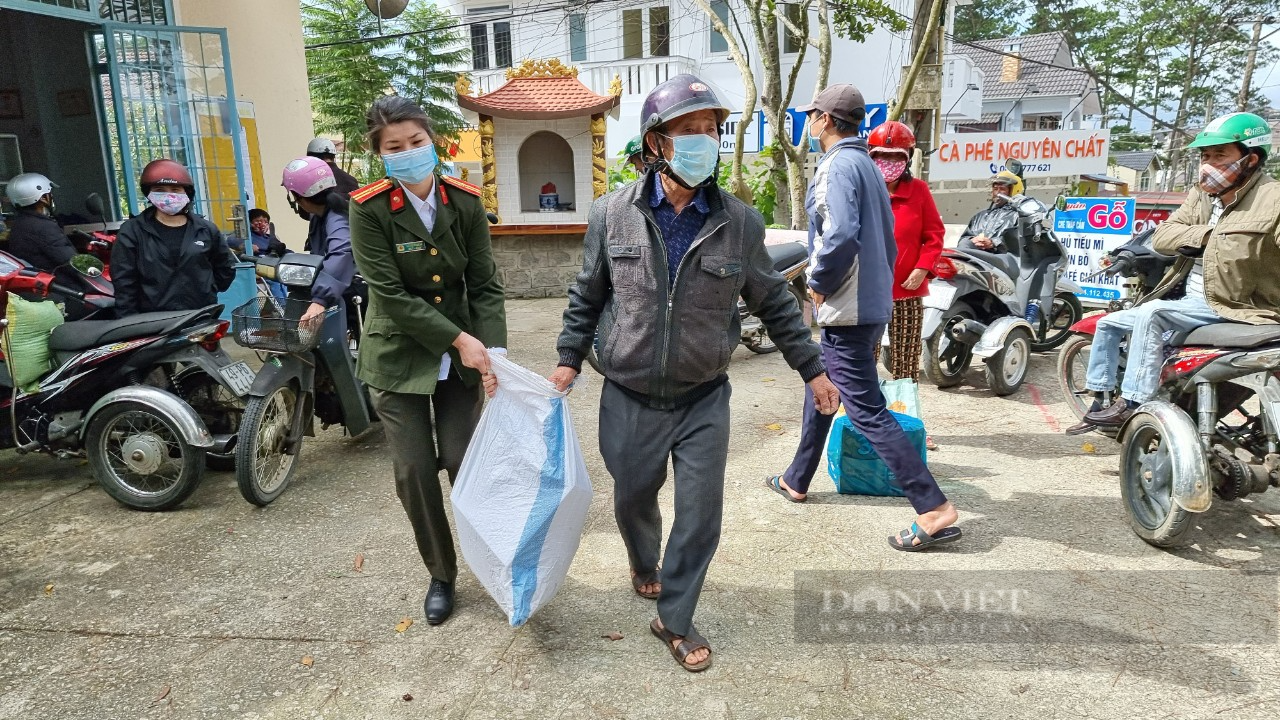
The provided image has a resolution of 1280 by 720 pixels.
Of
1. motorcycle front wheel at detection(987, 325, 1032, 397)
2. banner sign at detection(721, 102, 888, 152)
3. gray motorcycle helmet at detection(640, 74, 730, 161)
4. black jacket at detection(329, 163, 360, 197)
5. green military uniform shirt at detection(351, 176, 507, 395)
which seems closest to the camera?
gray motorcycle helmet at detection(640, 74, 730, 161)

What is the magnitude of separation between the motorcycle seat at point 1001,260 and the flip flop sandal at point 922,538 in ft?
10.8

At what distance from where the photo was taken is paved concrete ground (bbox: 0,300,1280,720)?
8.49ft

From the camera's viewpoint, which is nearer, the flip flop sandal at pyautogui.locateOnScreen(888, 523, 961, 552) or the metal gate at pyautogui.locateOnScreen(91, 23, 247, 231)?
the flip flop sandal at pyautogui.locateOnScreen(888, 523, 961, 552)

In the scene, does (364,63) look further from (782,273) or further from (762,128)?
(782,273)

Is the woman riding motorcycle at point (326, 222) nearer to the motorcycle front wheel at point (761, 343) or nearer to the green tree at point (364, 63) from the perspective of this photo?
the motorcycle front wheel at point (761, 343)

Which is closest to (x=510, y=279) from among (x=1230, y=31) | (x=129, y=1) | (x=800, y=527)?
(x=129, y=1)

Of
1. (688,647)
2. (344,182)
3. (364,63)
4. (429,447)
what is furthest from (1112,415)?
(364,63)

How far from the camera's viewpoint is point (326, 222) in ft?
14.6

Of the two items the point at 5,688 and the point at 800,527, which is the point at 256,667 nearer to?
the point at 5,688

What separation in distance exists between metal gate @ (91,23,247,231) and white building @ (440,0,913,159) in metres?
13.0

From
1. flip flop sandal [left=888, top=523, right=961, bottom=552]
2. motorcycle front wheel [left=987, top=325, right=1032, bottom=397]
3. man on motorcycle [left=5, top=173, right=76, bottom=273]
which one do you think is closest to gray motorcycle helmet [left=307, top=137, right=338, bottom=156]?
man on motorcycle [left=5, top=173, right=76, bottom=273]

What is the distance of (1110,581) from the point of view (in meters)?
3.28

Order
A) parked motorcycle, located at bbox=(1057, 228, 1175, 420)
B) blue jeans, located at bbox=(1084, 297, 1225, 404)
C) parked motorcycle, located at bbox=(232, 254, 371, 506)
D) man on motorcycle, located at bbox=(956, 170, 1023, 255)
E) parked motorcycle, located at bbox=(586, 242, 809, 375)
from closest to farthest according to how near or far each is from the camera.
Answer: blue jeans, located at bbox=(1084, 297, 1225, 404) → parked motorcycle, located at bbox=(232, 254, 371, 506) → parked motorcycle, located at bbox=(1057, 228, 1175, 420) → man on motorcycle, located at bbox=(956, 170, 1023, 255) → parked motorcycle, located at bbox=(586, 242, 809, 375)

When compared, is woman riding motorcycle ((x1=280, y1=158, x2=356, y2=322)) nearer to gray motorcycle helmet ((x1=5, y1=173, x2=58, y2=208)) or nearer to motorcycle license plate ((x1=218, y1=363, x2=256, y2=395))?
motorcycle license plate ((x1=218, y1=363, x2=256, y2=395))
